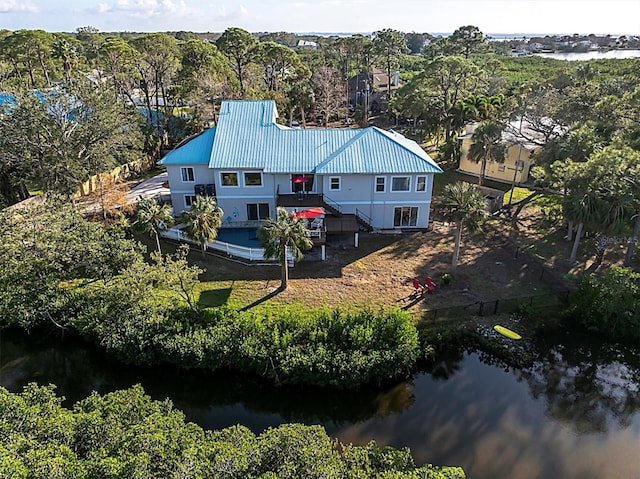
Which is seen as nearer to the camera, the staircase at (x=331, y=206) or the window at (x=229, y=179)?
the staircase at (x=331, y=206)

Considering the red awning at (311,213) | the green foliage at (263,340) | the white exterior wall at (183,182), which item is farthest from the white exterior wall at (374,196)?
the green foliage at (263,340)

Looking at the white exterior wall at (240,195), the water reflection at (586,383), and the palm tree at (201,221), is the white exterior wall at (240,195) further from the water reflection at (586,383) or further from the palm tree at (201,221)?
the water reflection at (586,383)

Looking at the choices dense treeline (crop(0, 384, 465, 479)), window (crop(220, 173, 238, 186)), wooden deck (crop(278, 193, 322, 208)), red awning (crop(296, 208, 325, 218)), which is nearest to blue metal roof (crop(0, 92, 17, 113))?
window (crop(220, 173, 238, 186))

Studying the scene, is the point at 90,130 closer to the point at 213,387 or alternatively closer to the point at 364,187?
the point at 364,187

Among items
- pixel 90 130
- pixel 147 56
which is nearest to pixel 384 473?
pixel 90 130

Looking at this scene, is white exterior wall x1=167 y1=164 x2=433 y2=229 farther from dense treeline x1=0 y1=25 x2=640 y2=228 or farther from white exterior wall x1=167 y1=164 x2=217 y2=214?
dense treeline x1=0 y1=25 x2=640 y2=228
